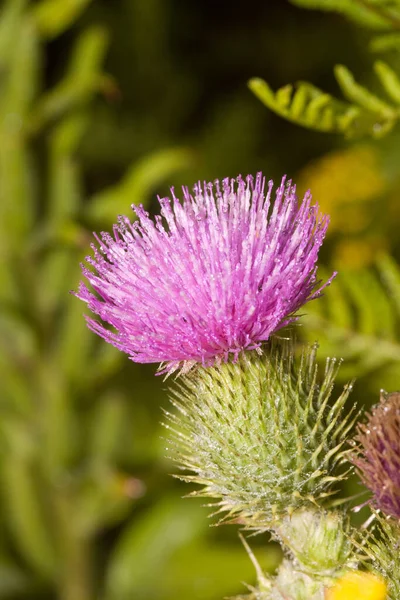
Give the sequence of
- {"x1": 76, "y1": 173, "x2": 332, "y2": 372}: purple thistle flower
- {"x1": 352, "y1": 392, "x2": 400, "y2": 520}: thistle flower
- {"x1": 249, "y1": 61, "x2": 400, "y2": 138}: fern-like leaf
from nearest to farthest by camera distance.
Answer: {"x1": 352, "y1": 392, "x2": 400, "y2": 520}: thistle flower
{"x1": 76, "y1": 173, "x2": 332, "y2": 372}: purple thistle flower
{"x1": 249, "y1": 61, "x2": 400, "y2": 138}: fern-like leaf

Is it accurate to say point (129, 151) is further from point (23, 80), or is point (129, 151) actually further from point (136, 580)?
point (136, 580)

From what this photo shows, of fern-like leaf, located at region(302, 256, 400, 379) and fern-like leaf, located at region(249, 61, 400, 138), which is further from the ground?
fern-like leaf, located at region(249, 61, 400, 138)

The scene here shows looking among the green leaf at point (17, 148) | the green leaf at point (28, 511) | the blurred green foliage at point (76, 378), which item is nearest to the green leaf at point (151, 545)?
the blurred green foliage at point (76, 378)

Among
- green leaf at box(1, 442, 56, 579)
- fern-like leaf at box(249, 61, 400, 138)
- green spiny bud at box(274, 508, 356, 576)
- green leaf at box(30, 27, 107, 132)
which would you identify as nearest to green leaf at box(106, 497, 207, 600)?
green leaf at box(1, 442, 56, 579)

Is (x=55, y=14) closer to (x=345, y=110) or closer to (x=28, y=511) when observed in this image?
(x=345, y=110)

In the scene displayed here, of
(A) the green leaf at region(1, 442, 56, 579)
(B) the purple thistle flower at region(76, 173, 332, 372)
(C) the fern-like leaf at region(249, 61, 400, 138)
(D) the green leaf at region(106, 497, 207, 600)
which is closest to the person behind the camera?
(B) the purple thistle flower at region(76, 173, 332, 372)

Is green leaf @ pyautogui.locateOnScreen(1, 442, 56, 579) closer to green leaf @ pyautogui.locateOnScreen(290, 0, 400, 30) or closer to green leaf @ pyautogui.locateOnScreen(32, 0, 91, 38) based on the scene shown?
→ green leaf @ pyautogui.locateOnScreen(32, 0, 91, 38)

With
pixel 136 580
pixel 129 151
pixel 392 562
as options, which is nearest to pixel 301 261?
pixel 392 562

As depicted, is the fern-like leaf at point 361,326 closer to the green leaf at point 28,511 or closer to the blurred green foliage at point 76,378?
the blurred green foliage at point 76,378
